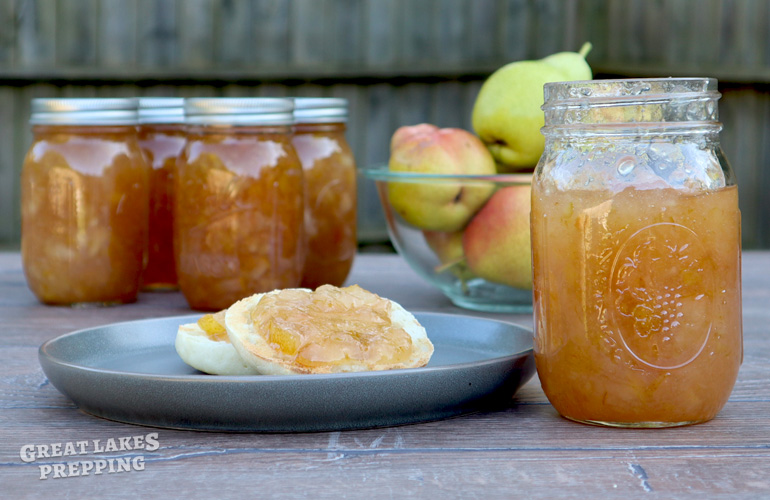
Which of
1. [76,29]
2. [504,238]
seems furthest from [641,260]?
[76,29]

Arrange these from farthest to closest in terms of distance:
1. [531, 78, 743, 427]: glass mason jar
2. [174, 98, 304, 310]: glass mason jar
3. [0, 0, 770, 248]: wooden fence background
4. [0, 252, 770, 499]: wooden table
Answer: [0, 0, 770, 248]: wooden fence background
[174, 98, 304, 310]: glass mason jar
[531, 78, 743, 427]: glass mason jar
[0, 252, 770, 499]: wooden table

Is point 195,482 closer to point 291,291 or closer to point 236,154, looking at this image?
point 291,291

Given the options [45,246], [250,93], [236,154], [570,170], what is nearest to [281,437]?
[570,170]

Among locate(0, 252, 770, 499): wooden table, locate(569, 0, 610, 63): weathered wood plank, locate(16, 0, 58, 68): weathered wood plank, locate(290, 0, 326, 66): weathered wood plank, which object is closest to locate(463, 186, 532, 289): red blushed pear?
locate(0, 252, 770, 499): wooden table

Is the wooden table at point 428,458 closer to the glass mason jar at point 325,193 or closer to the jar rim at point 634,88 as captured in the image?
the jar rim at point 634,88

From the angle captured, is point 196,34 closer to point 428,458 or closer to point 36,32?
point 36,32

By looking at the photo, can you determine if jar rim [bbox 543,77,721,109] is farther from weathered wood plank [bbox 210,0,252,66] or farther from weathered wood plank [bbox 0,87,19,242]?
weathered wood plank [bbox 0,87,19,242]
